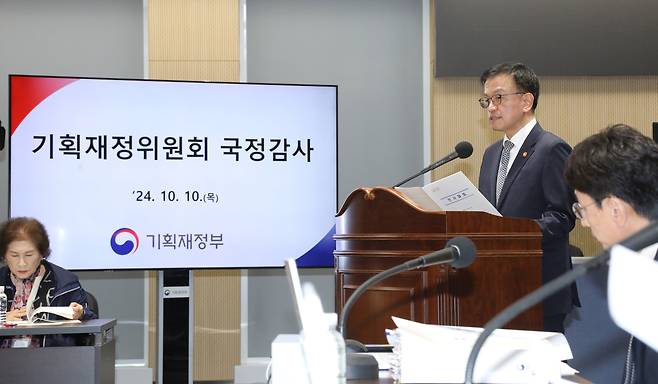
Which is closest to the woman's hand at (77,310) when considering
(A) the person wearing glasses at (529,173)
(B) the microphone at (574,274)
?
(A) the person wearing glasses at (529,173)

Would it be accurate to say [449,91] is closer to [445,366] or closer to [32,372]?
[32,372]

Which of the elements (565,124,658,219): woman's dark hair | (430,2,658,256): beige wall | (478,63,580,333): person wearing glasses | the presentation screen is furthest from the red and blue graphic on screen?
(565,124,658,219): woman's dark hair

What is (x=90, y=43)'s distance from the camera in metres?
5.86

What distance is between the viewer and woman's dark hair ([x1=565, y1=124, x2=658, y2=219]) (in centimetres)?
165

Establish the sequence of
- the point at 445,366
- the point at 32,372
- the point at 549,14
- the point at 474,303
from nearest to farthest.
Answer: the point at 445,366
the point at 474,303
the point at 32,372
the point at 549,14

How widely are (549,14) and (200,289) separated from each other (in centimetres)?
316

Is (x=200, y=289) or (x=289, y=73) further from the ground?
(x=289, y=73)

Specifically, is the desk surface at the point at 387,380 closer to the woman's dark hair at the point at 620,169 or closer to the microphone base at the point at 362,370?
the microphone base at the point at 362,370

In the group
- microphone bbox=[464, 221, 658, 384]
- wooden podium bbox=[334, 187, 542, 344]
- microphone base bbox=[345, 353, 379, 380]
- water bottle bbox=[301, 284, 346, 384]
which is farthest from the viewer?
wooden podium bbox=[334, 187, 542, 344]

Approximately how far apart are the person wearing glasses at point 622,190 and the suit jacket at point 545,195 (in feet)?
3.61

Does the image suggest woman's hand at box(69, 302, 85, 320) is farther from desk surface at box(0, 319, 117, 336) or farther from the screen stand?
the screen stand

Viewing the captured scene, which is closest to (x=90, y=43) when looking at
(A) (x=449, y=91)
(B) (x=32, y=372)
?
(A) (x=449, y=91)

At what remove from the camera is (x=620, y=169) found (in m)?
1.68

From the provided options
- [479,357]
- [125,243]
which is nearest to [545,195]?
[479,357]
